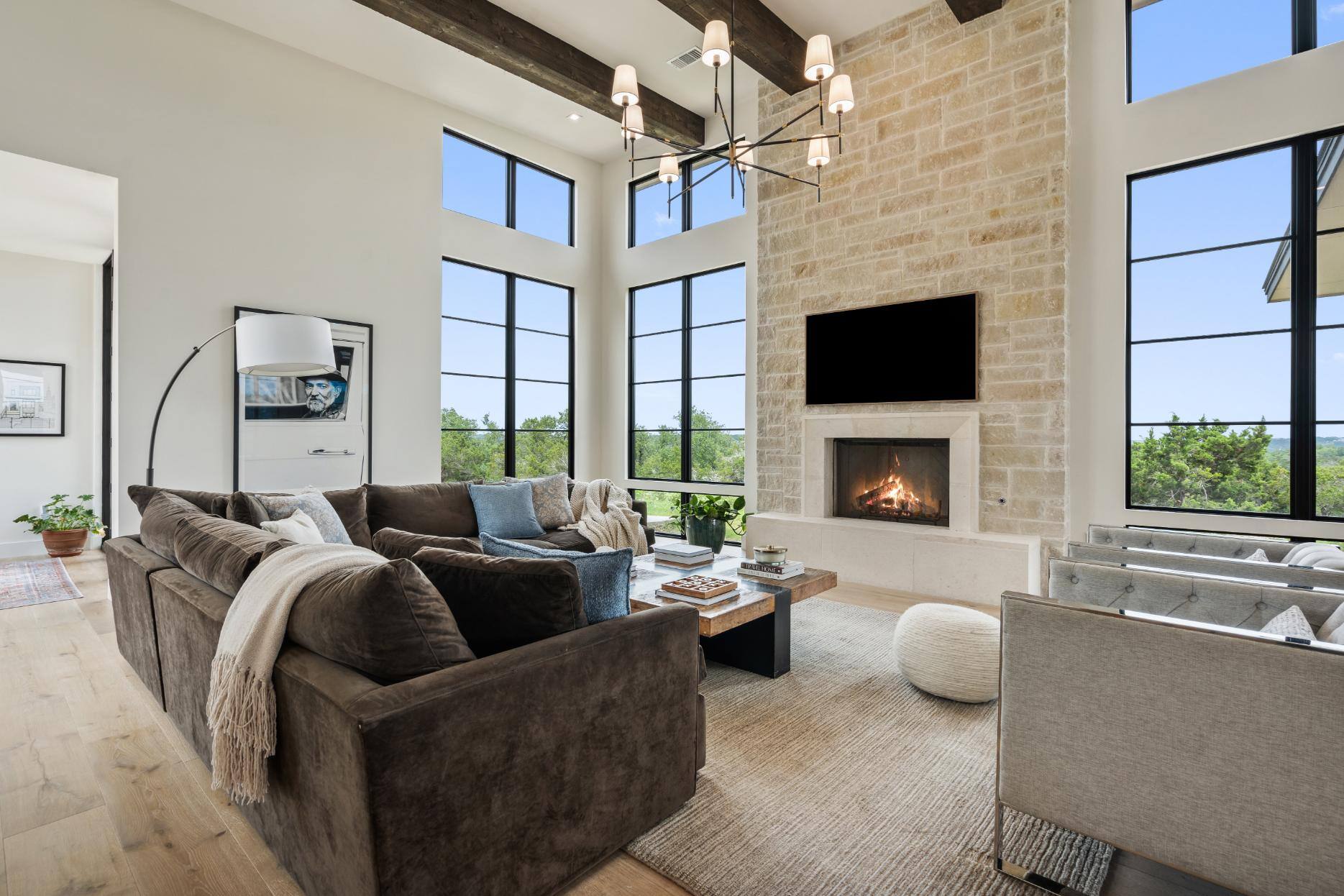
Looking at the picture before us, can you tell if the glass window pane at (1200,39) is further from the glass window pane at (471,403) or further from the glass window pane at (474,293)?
the glass window pane at (471,403)

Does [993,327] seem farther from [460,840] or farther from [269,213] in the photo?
[269,213]

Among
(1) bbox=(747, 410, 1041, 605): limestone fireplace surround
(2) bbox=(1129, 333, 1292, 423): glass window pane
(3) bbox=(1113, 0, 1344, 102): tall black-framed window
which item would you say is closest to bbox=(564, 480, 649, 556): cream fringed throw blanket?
(1) bbox=(747, 410, 1041, 605): limestone fireplace surround

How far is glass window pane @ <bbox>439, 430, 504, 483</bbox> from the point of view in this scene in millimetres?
5969

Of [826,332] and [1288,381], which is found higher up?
[826,332]

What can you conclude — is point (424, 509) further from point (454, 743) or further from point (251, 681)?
point (454, 743)

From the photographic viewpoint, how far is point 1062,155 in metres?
4.14

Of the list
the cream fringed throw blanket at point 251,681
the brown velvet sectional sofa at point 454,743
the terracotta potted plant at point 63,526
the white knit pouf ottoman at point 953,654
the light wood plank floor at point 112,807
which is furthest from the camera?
the terracotta potted plant at point 63,526

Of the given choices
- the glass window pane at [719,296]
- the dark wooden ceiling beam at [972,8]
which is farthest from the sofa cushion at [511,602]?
the glass window pane at [719,296]

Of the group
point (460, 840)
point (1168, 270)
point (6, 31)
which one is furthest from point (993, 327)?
point (6, 31)

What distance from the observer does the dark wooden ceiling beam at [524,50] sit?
13.9 ft

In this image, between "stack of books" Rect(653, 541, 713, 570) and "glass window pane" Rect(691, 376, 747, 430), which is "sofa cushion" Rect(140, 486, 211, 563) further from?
"glass window pane" Rect(691, 376, 747, 430)

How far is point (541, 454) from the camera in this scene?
6.75 metres

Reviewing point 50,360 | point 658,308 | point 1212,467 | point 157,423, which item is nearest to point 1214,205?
point 1212,467

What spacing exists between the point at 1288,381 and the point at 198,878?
5181mm
